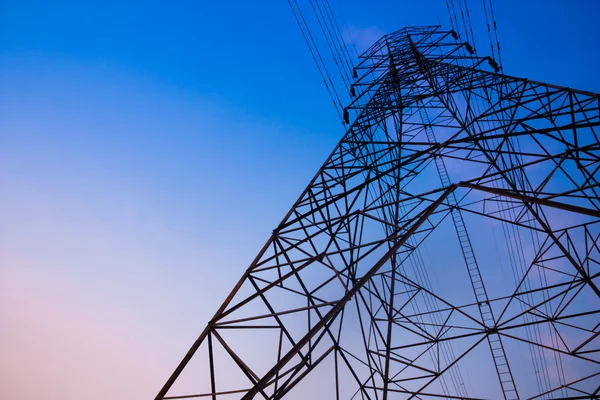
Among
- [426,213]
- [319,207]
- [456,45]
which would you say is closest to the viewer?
[426,213]

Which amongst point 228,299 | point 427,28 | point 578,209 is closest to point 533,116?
point 578,209

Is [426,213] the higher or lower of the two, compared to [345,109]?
lower

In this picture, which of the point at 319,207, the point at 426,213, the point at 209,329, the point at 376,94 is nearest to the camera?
the point at 209,329

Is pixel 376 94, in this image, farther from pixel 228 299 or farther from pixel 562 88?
pixel 228 299

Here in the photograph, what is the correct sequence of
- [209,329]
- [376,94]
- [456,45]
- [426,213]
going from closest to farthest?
[209,329] < [426,213] < [376,94] < [456,45]

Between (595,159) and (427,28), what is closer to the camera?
(595,159)

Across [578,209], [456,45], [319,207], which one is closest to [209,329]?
[319,207]

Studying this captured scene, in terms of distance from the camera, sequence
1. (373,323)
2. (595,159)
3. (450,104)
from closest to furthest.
Answer: (595,159) < (373,323) < (450,104)

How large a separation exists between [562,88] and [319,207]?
6151 mm

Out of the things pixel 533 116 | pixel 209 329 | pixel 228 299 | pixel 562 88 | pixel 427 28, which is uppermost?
pixel 427 28

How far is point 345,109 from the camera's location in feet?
43.7

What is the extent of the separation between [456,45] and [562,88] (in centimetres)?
706

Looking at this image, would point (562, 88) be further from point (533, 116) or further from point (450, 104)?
point (450, 104)

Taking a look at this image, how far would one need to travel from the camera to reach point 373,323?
30.3 feet
